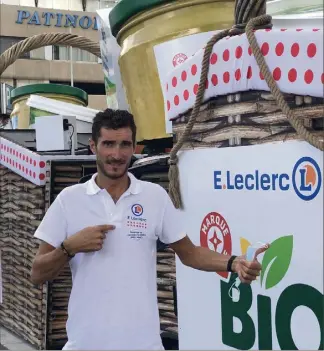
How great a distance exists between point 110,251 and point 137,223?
137 millimetres

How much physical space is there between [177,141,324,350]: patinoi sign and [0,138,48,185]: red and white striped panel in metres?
1.96

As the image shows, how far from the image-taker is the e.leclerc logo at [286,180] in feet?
6.39

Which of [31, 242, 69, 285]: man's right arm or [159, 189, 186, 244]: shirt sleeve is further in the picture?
[159, 189, 186, 244]: shirt sleeve

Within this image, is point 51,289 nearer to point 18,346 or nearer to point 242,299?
point 18,346

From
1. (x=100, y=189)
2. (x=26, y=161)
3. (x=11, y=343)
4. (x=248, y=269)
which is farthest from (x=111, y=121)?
(x=11, y=343)

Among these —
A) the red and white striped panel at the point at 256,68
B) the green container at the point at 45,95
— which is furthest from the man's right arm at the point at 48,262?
the green container at the point at 45,95

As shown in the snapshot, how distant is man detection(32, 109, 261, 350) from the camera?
2.14m

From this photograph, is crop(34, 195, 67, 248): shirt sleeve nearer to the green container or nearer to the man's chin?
the man's chin

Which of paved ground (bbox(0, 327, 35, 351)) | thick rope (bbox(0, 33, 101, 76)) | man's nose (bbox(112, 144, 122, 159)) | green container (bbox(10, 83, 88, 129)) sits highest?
thick rope (bbox(0, 33, 101, 76))

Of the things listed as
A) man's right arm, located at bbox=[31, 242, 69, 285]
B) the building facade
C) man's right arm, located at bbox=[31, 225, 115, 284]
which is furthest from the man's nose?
the building facade

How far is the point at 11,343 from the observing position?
4844 millimetres

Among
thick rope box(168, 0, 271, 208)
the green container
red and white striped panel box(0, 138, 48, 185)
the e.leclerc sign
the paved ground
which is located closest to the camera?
thick rope box(168, 0, 271, 208)

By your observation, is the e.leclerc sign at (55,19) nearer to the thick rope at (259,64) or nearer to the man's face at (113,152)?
the thick rope at (259,64)

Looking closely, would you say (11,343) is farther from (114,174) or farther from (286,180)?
(286,180)
